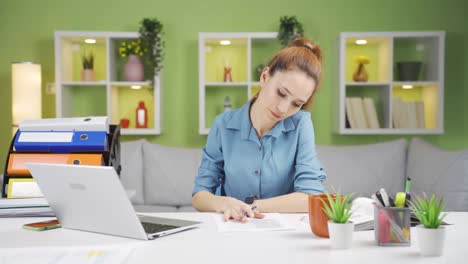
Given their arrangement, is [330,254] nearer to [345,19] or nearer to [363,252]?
[363,252]

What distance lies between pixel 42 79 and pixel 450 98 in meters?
3.40

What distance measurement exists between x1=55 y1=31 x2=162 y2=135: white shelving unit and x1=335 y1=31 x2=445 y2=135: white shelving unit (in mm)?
1521

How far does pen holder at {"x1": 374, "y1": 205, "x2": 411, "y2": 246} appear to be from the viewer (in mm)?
1240

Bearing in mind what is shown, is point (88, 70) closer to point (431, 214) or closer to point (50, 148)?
point (50, 148)

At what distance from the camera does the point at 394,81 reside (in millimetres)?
4211

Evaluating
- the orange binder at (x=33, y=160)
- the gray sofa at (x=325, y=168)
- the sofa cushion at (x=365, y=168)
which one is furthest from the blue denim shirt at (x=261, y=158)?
the sofa cushion at (x=365, y=168)

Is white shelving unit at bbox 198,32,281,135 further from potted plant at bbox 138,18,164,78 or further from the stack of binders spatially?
the stack of binders

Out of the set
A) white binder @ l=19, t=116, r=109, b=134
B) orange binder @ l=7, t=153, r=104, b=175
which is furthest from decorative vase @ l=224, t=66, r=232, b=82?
orange binder @ l=7, t=153, r=104, b=175

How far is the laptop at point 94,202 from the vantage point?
124cm

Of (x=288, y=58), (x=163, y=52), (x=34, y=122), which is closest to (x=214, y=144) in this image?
(x=288, y=58)

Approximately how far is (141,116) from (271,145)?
2368 mm

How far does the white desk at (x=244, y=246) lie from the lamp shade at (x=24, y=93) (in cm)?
278

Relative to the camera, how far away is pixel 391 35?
163 inches

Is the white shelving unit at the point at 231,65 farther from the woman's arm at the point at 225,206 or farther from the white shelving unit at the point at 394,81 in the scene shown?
the woman's arm at the point at 225,206
